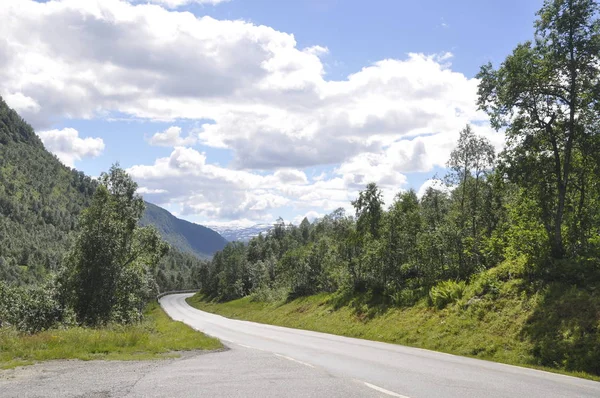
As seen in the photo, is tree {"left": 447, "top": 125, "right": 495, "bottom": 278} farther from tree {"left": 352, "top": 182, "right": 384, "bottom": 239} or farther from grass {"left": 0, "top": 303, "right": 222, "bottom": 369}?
grass {"left": 0, "top": 303, "right": 222, "bottom": 369}

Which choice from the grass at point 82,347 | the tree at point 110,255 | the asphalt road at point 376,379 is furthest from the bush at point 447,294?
the tree at point 110,255

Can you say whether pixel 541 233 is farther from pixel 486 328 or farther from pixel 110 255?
pixel 110 255

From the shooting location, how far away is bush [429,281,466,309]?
84.5 ft

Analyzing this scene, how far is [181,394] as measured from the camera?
29.0 ft

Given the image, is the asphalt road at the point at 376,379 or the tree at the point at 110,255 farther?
the tree at the point at 110,255

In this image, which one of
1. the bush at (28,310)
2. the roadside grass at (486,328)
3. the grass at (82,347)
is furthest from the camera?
the bush at (28,310)

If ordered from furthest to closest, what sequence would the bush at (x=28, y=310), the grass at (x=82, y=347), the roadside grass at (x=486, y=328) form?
the bush at (x=28, y=310), the roadside grass at (x=486, y=328), the grass at (x=82, y=347)

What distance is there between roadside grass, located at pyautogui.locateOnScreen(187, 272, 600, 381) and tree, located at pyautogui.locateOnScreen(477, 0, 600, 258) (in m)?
3.68

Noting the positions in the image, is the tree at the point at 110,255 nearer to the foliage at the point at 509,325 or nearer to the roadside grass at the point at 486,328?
the roadside grass at the point at 486,328

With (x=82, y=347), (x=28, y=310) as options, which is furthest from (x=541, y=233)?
(x=28, y=310)

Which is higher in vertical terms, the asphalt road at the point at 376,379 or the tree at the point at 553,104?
the tree at the point at 553,104

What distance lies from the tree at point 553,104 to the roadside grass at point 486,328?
368cm

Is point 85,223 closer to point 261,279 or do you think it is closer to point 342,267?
point 342,267

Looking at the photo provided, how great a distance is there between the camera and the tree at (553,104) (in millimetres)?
20438
